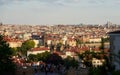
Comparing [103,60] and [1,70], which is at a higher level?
[103,60]

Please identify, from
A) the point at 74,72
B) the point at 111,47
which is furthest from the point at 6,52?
the point at 111,47

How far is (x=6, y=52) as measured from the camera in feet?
65.4

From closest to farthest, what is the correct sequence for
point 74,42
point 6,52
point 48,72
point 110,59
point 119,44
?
point 110,59
point 119,44
point 6,52
point 48,72
point 74,42

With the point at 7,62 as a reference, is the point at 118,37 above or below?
above

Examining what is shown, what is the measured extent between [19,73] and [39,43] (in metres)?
125

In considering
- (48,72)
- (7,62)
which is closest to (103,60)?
(7,62)

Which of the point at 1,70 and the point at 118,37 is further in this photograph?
the point at 1,70

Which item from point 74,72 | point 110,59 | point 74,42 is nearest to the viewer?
point 110,59

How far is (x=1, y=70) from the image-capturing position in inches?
732

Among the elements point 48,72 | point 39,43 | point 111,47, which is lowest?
point 39,43

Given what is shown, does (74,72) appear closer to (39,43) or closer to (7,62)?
(7,62)

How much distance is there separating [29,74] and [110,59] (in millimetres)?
7267

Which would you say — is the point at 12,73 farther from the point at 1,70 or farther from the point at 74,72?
the point at 74,72

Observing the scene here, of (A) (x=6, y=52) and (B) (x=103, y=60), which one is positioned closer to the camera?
(B) (x=103, y=60)
